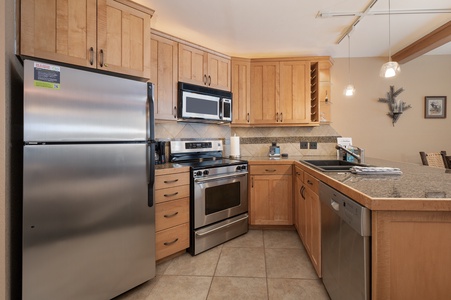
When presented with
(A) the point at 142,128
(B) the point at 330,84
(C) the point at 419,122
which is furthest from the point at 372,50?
(A) the point at 142,128

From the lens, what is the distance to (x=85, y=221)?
4.51 ft

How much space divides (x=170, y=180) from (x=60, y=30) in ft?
4.56

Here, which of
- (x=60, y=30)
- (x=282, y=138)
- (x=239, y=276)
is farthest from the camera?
(x=282, y=138)

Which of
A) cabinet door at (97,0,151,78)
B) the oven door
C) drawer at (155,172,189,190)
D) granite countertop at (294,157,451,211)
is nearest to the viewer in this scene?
granite countertop at (294,157,451,211)

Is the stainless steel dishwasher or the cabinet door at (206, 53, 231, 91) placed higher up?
the cabinet door at (206, 53, 231, 91)

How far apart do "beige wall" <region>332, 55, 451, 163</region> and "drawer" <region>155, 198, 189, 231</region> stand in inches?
106

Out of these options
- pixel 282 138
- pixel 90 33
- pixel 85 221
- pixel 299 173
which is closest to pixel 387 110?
pixel 282 138

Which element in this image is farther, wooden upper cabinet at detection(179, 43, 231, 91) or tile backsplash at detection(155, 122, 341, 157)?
tile backsplash at detection(155, 122, 341, 157)

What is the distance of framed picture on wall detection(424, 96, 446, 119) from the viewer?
10.7ft

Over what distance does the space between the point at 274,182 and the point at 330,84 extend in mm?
1822

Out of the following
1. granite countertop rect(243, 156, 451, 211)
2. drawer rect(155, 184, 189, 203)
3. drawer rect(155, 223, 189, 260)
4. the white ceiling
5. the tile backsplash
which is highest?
the white ceiling

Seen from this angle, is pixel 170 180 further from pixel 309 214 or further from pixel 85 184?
pixel 309 214

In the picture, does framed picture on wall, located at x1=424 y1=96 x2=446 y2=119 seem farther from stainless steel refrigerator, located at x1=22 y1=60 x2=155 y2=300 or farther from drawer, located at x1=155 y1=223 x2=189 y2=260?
stainless steel refrigerator, located at x1=22 y1=60 x2=155 y2=300

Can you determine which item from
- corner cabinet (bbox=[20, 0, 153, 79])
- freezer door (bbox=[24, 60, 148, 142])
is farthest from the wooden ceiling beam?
freezer door (bbox=[24, 60, 148, 142])
